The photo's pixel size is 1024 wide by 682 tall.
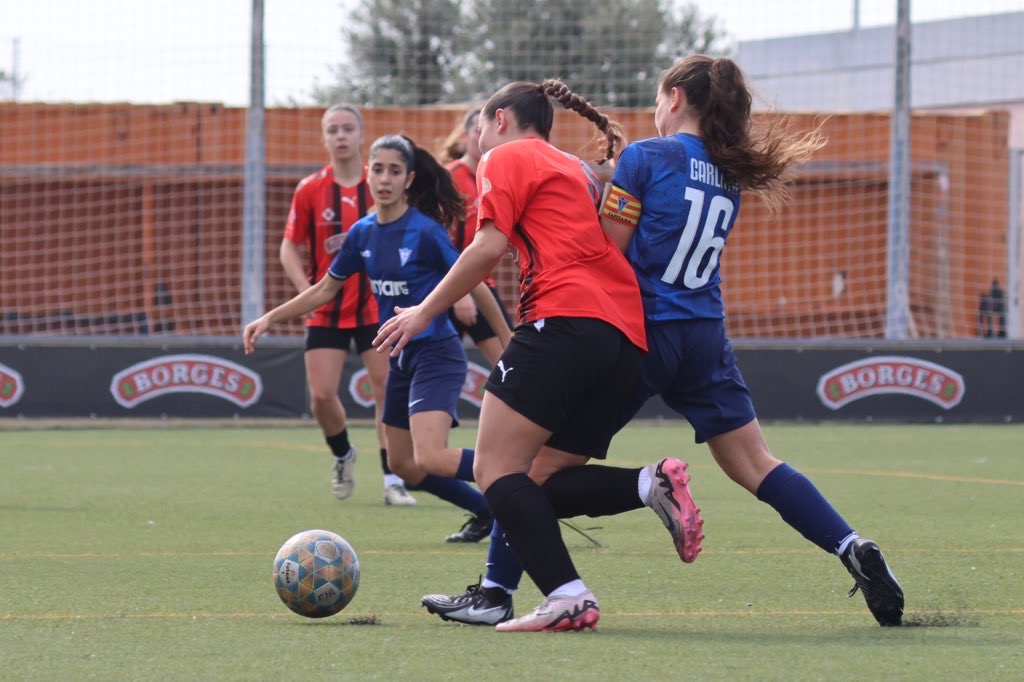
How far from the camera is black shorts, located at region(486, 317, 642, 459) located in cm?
445

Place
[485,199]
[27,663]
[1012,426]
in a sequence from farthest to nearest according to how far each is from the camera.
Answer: [1012,426] → [485,199] → [27,663]

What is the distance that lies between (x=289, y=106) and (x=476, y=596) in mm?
14322

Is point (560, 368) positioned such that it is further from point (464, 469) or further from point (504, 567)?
point (464, 469)

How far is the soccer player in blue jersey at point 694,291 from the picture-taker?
464 cm

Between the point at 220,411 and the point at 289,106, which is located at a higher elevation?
the point at 289,106

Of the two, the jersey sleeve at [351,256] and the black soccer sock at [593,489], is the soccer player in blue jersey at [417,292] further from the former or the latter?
the black soccer sock at [593,489]

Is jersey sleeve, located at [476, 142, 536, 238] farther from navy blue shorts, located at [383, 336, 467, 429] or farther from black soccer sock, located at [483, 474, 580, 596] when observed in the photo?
navy blue shorts, located at [383, 336, 467, 429]

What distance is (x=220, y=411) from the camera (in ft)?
47.4

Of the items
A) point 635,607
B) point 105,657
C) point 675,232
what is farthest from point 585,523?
point 105,657

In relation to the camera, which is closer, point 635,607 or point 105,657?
point 105,657

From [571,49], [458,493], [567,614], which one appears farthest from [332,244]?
[571,49]

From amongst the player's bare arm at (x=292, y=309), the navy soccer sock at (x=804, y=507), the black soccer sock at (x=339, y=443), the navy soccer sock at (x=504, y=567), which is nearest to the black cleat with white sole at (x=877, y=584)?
the navy soccer sock at (x=804, y=507)

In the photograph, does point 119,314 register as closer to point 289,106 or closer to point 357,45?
point 289,106

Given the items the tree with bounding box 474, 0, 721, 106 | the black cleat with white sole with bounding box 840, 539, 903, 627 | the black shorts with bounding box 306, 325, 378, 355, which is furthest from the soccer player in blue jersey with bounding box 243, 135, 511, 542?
the tree with bounding box 474, 0, 721, 106
